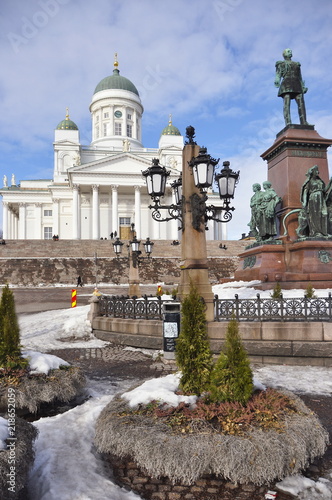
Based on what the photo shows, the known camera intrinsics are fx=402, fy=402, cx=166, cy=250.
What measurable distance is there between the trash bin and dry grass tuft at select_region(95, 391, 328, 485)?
4243 millimetres

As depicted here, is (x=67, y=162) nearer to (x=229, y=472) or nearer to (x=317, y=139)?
(x=317, y=139)

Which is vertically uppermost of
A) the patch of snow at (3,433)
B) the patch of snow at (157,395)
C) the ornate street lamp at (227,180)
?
the ornate street lamp at (227,180)

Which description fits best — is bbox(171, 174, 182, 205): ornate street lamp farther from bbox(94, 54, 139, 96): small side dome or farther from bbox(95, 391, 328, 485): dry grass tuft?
bbox(94, 54, 139, 96): small side dome

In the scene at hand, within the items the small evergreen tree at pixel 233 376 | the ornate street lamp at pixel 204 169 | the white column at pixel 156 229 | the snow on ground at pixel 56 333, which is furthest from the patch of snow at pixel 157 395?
the white column at pixel 156 229

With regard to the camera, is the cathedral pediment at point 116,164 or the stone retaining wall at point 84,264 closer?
the stone retaining wall at point 84,264

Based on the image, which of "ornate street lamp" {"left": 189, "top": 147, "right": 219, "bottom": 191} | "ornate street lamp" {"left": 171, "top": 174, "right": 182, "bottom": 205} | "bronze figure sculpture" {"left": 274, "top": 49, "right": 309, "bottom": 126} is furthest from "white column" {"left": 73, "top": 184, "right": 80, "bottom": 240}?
"ornate street lamp" {"left": 189, "top": 147, "right": 219, "bottom": 191}

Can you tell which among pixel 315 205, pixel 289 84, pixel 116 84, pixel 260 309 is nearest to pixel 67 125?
pixel 116 84

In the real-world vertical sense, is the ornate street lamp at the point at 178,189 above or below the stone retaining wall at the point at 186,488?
above

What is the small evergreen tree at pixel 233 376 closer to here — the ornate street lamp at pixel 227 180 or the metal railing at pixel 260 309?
the metal railing at pixel 260 309

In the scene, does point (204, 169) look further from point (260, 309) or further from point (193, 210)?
point (260, 309)

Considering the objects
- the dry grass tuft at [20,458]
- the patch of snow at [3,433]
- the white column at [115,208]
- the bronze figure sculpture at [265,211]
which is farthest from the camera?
the white column at [115,208]

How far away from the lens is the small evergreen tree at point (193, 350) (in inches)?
188

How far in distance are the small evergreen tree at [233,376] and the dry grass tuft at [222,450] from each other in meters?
0.43

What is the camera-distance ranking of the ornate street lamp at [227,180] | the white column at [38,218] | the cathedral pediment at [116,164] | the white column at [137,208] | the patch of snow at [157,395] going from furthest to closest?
the white column at [38,218]
the white column at [137,208]
the cathedral pediment at [116,164]
the ornate street lamp at [227,180]
the patch of snow at [157,395]
